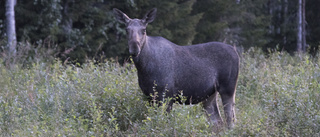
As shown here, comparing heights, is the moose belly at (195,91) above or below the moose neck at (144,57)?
below

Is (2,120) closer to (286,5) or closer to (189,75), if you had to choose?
(189,75)

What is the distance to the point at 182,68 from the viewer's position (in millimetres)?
7367

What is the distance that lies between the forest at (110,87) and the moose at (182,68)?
0.82ft

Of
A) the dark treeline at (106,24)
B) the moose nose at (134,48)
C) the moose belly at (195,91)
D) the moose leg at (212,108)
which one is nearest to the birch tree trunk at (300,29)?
the dark treeline at (106,24)

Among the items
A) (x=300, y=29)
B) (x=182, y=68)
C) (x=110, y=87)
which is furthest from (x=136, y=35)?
(x=300, y=29)

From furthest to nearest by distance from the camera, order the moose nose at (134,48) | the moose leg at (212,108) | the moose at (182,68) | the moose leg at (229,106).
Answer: the moose leg at (212,108)
the moose leg at (229,106)
the moose at (182,68)
the moose nose at (134,48)

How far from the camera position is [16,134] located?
6371 millimetres

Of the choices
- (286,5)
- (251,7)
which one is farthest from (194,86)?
(286,5)

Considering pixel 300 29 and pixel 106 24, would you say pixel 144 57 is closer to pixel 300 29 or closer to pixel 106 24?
pixel 106 24

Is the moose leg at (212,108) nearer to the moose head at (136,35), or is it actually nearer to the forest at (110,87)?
the forest at (110,87)

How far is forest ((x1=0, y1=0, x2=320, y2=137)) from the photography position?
6223 millimetres

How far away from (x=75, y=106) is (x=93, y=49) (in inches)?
456

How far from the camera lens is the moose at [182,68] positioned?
22.7 ft

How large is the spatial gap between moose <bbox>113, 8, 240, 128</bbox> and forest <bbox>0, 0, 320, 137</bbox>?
0.82 feet
